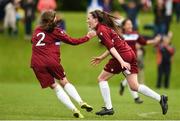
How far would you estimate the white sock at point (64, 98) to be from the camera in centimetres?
1353

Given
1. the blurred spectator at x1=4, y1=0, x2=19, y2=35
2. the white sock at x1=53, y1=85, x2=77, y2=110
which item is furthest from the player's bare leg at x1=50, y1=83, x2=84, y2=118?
the blurred spectator at x1=4, y1=0, x2=19, y2=35

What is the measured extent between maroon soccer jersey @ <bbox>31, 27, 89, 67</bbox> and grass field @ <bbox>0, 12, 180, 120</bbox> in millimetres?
1102

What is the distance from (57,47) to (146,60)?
19.3 meters

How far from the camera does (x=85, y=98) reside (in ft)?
66.3

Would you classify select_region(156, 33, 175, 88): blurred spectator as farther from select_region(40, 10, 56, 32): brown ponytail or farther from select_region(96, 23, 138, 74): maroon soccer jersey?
select_region(40, 10, 56, 32): brown ponytail

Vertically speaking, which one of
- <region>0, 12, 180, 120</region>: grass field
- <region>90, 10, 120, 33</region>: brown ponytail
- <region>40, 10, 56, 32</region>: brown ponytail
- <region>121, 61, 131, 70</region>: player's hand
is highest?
<region>40, 10, 56, 32</region>: brown ponytail

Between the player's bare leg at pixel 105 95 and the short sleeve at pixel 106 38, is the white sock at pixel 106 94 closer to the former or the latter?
the player's bare leg at pixel 105 95

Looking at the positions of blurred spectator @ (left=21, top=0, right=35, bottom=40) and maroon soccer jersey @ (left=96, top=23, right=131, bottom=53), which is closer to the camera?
maroon soccer jersey @ (left=96, top=23, right=131, bottom=53)

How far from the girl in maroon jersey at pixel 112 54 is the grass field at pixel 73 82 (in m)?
0.43

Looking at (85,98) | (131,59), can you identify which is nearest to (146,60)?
(85,98)

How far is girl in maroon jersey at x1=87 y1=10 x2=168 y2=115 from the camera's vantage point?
545 inches

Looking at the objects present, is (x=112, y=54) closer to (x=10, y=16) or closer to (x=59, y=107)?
(x=59, y=107)

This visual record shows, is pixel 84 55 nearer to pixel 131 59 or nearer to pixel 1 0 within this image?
pixel 1 0

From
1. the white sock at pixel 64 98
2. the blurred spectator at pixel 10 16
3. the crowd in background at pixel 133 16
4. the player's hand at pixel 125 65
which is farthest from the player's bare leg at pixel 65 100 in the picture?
the blurred spectator at pixel 10 16
